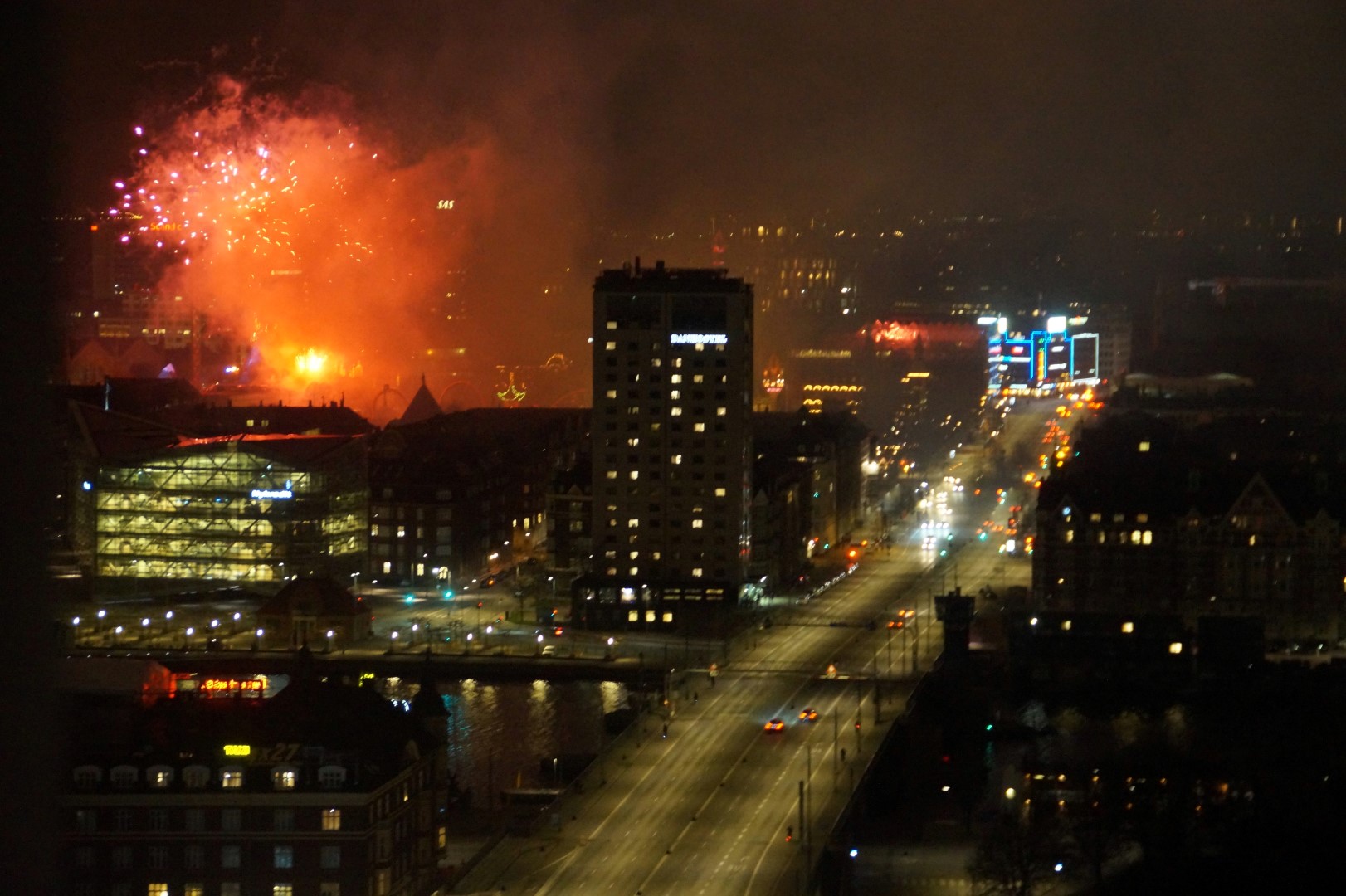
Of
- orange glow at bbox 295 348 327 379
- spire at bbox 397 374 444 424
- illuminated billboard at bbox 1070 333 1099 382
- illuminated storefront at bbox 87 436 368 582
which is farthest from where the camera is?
illuminated billboard at bbox 1070 333 1099 382

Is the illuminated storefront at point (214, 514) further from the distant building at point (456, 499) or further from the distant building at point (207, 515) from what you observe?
the distant building at point (456, 499)

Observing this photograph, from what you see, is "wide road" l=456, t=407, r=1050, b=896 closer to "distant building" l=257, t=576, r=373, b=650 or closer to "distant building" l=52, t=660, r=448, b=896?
"distant building" l=52, t=660, r=448, b=896

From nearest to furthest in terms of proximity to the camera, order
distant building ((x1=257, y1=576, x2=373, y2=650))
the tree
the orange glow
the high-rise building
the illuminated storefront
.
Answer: the tree < distant building ((x1=257, y1=576, x2=373, y2=650)) < the high-rise building < the illuminated storefront < the orange glow

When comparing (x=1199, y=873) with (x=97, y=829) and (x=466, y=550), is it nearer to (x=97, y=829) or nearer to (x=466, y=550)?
(x=97, y=829)

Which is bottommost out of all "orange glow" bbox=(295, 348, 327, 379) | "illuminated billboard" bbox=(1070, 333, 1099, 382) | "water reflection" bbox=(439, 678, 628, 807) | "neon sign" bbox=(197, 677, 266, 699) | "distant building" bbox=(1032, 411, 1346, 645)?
"water reflection" bbox=(439, 678, 628, 807)

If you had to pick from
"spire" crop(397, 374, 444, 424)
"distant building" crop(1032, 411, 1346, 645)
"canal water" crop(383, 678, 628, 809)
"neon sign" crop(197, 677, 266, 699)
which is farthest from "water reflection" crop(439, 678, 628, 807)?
"spire" crop(397, 374, 444, 424)

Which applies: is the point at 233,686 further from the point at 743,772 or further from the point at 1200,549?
the point at 1200,549
